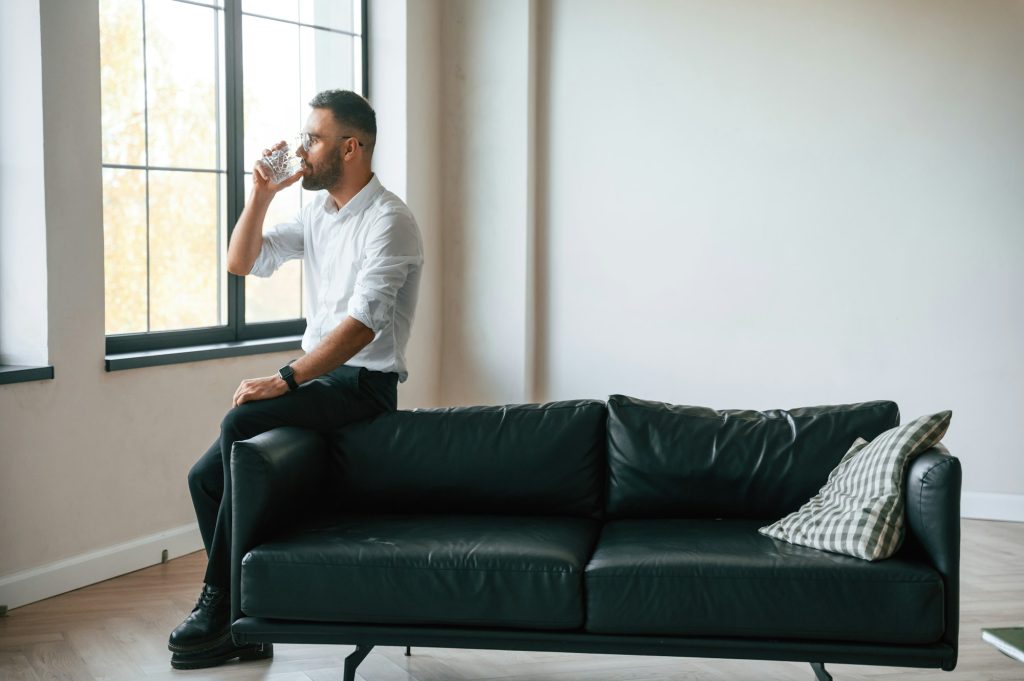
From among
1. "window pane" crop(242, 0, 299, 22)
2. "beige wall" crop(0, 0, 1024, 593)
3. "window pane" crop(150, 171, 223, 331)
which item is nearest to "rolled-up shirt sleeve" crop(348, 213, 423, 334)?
"beige wall" crop(0, 0, 1024, 593)

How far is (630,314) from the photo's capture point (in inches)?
228

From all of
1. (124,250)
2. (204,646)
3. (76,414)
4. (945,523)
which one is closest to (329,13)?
(124,250)

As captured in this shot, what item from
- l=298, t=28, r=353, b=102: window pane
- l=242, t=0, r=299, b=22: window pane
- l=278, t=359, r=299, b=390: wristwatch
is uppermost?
l=242, t=0, r=299, b=22: window pane

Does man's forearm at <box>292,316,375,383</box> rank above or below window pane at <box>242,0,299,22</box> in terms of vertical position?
below

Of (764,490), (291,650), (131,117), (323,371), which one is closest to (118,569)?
(291,650)

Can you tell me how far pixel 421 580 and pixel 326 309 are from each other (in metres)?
1.16

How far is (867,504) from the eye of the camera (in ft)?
8.58

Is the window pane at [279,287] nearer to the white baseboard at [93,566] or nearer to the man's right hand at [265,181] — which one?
the white baseboard at [93,566]

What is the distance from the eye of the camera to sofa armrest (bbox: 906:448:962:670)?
250cm

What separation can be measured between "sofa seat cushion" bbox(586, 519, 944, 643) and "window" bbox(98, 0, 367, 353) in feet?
8.51

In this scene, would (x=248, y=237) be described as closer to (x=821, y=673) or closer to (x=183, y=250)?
(x=183, y=250)

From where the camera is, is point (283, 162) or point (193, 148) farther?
point (193, 148)

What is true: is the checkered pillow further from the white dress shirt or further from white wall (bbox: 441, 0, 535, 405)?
white wall (bbox: 441, 0, 535, 405)

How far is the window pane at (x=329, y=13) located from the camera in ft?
17.8
